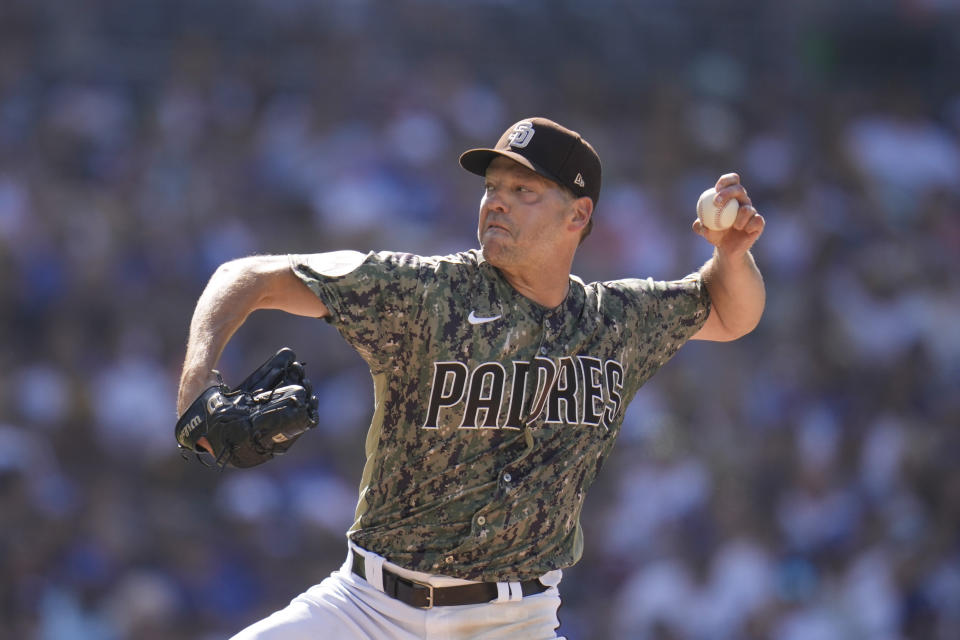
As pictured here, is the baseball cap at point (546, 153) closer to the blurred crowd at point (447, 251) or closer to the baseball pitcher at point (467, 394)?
the baseball pitcher at point (467, 394)

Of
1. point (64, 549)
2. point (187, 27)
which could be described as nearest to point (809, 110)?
point (187, 27)

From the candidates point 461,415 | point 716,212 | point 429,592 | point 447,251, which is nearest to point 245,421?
point 461,415

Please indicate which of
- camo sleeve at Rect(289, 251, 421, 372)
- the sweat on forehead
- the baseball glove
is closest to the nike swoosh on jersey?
camo sleeve at Rect(289, 251, 421, 372)

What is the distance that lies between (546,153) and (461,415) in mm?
869

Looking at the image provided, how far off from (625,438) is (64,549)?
3.65 metres

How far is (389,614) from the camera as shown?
359cm

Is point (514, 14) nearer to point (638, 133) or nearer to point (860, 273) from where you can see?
point (638, 133)

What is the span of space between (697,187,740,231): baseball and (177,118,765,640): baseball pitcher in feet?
1.40

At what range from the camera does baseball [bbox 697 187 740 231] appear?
407cm

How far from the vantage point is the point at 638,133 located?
10570mm

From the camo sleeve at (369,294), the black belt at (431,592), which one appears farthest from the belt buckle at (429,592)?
the camo sleeve at (369,294)

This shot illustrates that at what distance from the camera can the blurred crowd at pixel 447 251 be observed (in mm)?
7516

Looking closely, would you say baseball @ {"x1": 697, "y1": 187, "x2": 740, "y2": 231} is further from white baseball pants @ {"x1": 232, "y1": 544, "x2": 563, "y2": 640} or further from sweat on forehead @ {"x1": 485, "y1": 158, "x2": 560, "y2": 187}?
white baseball pants @ {"x1": 232, "y1": 544, "x2": 563, "y2": 640}

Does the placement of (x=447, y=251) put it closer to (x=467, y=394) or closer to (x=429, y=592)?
(x=467, y=394)
